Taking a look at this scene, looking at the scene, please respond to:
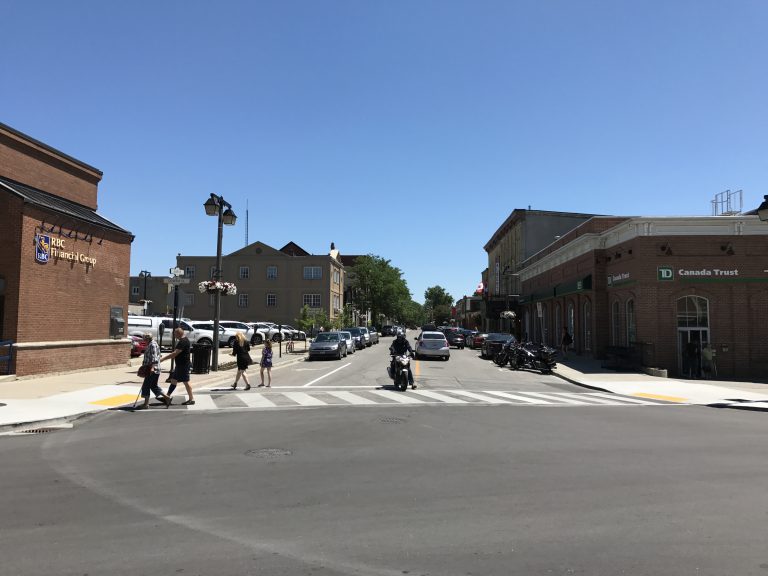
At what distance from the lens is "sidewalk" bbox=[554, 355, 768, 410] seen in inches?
616

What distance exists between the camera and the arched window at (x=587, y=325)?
31703 mm

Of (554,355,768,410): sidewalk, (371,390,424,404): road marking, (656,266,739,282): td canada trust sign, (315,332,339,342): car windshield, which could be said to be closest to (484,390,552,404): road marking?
(371,390,424,404): road marking

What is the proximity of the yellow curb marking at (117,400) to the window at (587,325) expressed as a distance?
25127mm

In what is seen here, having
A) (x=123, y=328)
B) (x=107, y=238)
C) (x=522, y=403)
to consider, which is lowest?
(x=522, y=403)

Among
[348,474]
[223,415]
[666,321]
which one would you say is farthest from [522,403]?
[666,321]

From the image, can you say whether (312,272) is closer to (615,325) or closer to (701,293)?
(615,325)

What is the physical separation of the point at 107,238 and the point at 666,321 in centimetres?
2347

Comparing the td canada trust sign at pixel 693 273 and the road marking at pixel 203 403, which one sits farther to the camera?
the td canada trust sign at pixel 693 273

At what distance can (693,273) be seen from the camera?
24.8 metres

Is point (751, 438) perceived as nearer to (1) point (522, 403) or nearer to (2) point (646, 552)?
(1) point (522, 403)

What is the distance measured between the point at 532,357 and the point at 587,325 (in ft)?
29.0

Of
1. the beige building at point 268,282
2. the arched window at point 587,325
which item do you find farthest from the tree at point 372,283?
the arched window at point 587,325

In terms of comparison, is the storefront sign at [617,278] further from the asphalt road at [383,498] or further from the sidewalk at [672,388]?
the asphalt road at [383,498]

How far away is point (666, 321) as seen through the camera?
24750 millimetres
